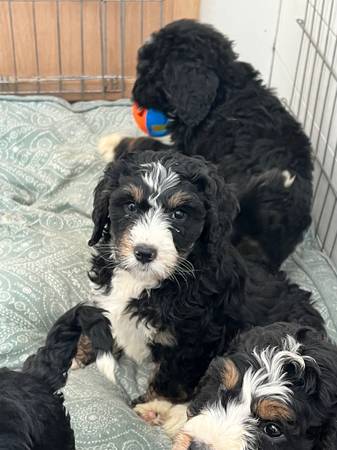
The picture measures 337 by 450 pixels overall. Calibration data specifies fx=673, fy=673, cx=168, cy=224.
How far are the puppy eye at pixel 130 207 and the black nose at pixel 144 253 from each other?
186 millimetres

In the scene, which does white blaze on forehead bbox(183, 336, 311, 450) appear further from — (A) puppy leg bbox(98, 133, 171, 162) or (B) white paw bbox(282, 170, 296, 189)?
(A) puppy leg bbox(98, 133, 171, 162)

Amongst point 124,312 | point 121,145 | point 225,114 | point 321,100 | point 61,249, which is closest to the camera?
point 124,312

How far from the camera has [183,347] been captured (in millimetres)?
2916

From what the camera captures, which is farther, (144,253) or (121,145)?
(121,145)

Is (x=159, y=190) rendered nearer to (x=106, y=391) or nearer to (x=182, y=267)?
(x=182, y=267)

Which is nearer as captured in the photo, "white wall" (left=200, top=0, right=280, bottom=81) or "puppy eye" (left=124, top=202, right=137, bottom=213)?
"puppy eye" (left=124, top=202, right=137, bottom=213)

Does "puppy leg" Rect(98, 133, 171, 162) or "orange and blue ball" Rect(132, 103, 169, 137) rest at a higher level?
"orange and blue ball" Rect(132, 103, 169, 137)

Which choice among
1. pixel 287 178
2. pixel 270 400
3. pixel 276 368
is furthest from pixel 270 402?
Result: pixel 287 178

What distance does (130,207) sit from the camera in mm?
2734

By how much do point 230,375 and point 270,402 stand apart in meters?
0.16

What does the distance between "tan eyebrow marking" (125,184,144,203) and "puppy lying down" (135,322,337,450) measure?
31.1 inches

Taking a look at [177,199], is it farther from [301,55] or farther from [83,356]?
[301,55]

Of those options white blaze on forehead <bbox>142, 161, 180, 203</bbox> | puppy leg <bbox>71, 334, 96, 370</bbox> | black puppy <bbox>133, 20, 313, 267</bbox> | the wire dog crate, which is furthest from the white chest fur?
the wire dog crate

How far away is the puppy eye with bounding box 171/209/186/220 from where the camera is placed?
2692 millimetres
